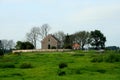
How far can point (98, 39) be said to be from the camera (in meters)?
129

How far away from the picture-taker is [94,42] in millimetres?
131250

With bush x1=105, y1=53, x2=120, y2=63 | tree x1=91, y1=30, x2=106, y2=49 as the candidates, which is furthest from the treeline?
bush x1=105, y1=53, x2=120, y2=63

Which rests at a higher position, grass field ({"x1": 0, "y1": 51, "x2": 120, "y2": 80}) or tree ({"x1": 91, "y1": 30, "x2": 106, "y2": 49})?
tree ({"x1": 91, "y1": 30, "x2": 106, "y2": 49})

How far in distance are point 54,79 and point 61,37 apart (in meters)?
120

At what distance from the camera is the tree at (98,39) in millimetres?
128625

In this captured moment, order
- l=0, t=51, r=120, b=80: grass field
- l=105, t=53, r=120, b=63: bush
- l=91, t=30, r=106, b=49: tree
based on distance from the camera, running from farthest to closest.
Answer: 1. l=91, t=30, r=106, b=49: tree
2. l=105, t=53, r=120, b=63: bush
3. l=0, t=51, r=120, b=80: grass field

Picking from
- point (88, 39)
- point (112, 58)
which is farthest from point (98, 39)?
point (112, 58)

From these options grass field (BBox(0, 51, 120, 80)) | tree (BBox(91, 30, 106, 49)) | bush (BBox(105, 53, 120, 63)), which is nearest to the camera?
grass field (BBox(0, 51, 120, 80))

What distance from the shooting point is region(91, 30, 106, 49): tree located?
129 m

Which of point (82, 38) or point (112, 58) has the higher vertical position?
point (82, 38)

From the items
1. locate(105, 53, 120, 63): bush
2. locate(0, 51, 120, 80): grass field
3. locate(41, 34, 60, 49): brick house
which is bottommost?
locate(0, 51, 120, 80): grass field

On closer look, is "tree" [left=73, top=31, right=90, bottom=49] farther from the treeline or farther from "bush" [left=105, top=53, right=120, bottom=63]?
"bush" [left=105, top=53, right=120, bottom=63]

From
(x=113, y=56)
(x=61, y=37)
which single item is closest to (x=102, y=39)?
(x=61, y=37)

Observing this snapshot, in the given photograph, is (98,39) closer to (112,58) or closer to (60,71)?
(112,58)
